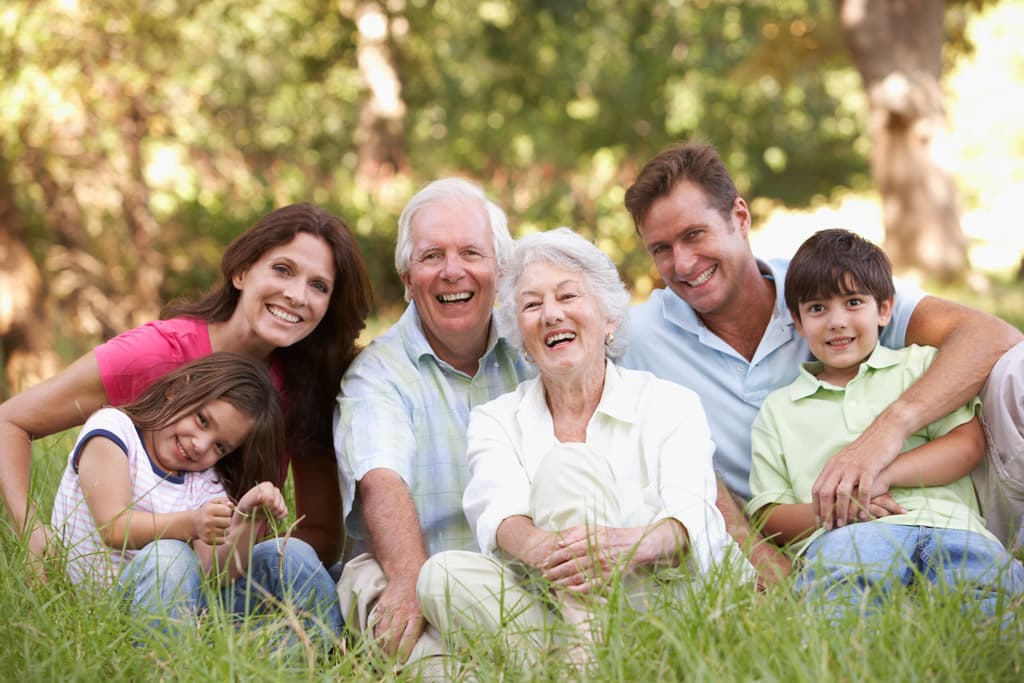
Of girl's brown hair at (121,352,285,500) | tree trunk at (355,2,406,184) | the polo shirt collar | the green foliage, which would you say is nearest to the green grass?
girl's brown hair at (121,352,285,500)

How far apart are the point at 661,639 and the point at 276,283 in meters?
1.85

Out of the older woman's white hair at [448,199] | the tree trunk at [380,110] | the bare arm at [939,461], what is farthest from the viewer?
the tree trunk at [380,110]

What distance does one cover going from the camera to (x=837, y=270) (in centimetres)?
328

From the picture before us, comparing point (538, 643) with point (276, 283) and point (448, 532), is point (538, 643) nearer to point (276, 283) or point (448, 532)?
point (448, 532)

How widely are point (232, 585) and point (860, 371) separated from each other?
199cm

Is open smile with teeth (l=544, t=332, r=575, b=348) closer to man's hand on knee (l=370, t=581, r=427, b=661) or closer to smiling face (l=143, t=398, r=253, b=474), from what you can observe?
man's hand on knee (l=370, t=581, r=427, b=661)

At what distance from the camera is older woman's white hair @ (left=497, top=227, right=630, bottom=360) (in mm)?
3256

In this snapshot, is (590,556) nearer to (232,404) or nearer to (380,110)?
(232,404)

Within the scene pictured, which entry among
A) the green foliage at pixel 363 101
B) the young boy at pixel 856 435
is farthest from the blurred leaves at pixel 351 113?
the young boy at pixel 856 435

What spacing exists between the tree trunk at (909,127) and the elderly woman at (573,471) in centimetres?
999

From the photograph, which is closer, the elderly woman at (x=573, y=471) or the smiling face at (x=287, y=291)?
the elderly woman at (x=573, y=471)

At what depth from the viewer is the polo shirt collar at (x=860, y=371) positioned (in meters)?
3.31

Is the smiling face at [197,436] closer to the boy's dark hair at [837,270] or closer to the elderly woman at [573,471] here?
the elderly woman at [573,471]

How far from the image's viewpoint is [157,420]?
10.3 feet
